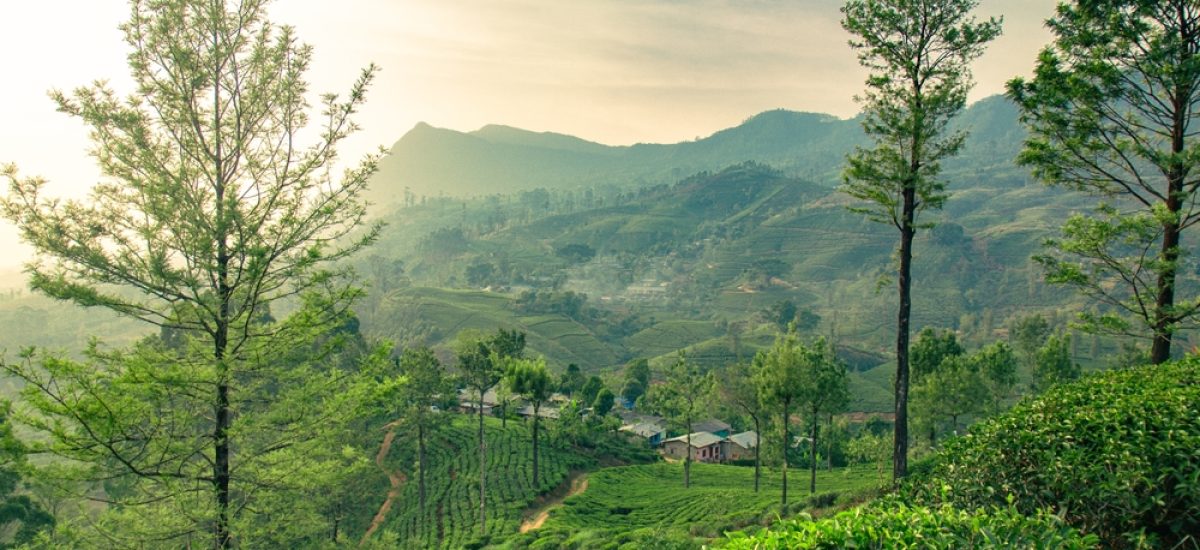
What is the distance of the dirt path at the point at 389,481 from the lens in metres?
31.0

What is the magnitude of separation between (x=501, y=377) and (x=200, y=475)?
24.4 m

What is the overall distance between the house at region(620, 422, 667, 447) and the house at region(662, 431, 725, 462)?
5.75ft

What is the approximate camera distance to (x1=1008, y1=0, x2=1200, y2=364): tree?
10.7 metres

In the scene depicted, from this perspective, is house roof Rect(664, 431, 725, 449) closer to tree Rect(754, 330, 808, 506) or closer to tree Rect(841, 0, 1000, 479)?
tree Rect(754, 330, 808, 506)

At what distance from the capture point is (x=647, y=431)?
5681cm

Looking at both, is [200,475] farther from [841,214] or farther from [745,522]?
[841,214]

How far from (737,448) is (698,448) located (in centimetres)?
615

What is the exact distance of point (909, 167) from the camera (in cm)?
1234

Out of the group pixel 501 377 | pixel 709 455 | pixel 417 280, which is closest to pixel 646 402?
pixel 709 455

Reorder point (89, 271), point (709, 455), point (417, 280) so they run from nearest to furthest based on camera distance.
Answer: point (89, 271) < point (709, 455) < point (417, 280)

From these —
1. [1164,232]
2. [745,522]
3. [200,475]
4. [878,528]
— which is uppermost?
[1164,232]

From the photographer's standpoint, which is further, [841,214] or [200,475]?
[841,214]

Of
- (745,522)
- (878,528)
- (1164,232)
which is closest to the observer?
(878,528)

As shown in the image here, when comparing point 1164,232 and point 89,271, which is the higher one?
point 1164,232
